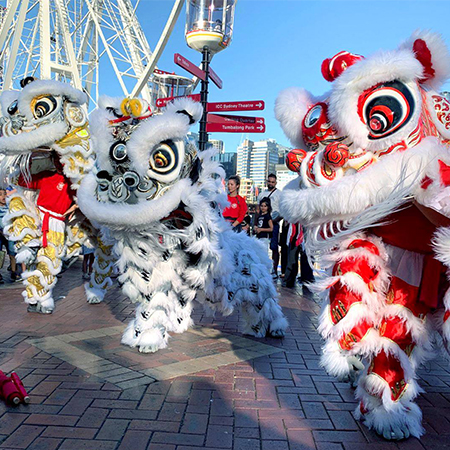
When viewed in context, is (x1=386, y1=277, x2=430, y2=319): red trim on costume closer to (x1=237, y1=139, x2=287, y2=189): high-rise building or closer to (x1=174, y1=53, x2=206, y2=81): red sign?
(x1=174, y1=53, x2=206, y2=81): red sign

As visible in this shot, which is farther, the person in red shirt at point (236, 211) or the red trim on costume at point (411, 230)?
the person in red shirt at point (236, 211)

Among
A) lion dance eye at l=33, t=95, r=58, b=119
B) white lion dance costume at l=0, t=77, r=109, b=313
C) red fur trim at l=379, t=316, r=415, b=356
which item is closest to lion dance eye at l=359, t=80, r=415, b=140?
red fur trim at l=379, t=316, r=415, b=356

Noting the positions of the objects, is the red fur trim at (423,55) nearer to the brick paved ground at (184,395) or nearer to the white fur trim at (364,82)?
the white fur trim at (364,82)

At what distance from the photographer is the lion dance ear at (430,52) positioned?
7.35 feet

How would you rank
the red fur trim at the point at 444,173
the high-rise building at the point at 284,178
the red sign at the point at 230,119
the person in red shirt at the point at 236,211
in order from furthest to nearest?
1. the person in red shirt at the point at 236,211
2. the red sign at the point at 230,119
3. the high-rise building at the point at 284,178
4. the red fur trim at the point at 444,173

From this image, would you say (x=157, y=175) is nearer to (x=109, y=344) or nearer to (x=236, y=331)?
(x=109, y=344)

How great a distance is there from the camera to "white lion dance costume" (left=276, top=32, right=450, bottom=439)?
211cm

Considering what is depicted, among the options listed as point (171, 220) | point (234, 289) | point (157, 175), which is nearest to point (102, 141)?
point (157, 175)

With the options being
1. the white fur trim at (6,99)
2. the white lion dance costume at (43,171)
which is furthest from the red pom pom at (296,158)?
the white fur trim at (6,99)

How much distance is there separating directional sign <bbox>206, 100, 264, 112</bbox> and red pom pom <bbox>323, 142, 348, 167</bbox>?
4295 mm

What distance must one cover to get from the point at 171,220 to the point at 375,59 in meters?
1.94

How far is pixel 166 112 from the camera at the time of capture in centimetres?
336

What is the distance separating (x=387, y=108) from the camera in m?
2.17

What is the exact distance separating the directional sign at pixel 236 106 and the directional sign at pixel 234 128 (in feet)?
0.69
